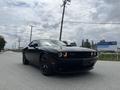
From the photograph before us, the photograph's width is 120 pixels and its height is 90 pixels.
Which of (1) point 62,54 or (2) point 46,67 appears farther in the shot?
(2) point 46,67

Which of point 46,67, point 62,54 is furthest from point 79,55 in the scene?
point 46,67

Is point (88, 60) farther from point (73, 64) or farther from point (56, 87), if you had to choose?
point (56, 87)

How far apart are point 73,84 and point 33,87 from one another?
1.15 m

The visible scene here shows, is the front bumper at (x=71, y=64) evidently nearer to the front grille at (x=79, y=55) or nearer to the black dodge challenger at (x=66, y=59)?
the black dodge challenger at (x=66, y=59)

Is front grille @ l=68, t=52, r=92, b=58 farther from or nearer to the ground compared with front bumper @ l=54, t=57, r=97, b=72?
farther from the ground

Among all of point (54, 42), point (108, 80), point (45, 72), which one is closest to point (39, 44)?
point (54, 42)

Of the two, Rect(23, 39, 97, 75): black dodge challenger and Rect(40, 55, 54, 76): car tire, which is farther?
Rect(40, 55, 54, 76): car tire

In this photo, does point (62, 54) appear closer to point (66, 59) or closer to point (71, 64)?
point (66, 59)

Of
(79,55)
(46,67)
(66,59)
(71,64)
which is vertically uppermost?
(79,55)

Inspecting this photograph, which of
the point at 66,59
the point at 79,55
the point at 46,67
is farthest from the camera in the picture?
the point at 46,67

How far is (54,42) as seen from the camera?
8.27m

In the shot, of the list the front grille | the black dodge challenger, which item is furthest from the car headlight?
the front grille

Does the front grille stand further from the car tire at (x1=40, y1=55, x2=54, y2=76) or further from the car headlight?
the car tire at (x1=40, y1=55, x2=54, y2=76)

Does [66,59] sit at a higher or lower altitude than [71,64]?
higher
